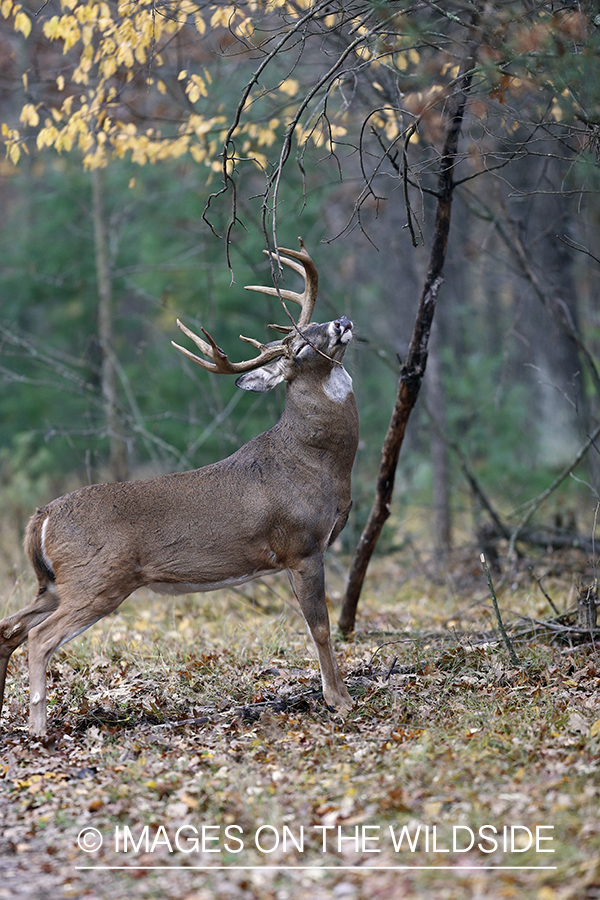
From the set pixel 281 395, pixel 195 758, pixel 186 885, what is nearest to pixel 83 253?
pixel 281 395

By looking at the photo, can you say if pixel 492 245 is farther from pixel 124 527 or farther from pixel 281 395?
pixel 124 527

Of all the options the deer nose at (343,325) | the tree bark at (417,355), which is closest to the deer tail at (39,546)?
the deer nose at (343,325)

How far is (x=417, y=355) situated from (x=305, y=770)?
11.1 ft

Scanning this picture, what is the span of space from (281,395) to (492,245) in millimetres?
7728

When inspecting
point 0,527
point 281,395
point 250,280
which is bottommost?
point 0,527

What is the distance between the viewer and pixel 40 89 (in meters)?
12.4

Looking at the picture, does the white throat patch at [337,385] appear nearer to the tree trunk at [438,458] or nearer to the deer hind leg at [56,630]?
the deer hind leg at [56,630]

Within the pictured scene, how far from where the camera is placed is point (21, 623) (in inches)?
234

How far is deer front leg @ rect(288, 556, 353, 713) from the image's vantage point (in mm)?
5887

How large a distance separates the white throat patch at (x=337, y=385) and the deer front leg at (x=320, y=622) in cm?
113

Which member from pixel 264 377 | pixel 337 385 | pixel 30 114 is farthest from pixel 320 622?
pixel 30 114

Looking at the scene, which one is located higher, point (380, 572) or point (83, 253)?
point (83, 253)

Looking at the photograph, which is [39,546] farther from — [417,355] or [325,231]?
[325,231]

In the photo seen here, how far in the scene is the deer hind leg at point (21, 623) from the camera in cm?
585
